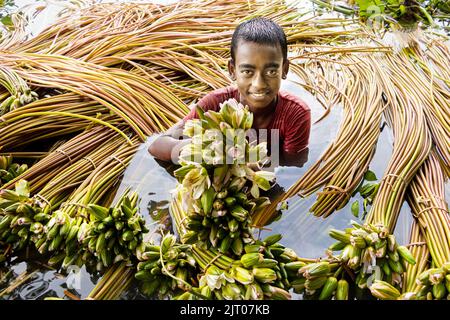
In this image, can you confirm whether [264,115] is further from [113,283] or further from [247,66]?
[113,283]

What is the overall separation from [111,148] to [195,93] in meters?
0.36

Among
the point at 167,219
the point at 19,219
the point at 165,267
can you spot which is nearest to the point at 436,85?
the point at 167,219

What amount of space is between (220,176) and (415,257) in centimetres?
46

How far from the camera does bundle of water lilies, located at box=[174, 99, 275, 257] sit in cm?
110

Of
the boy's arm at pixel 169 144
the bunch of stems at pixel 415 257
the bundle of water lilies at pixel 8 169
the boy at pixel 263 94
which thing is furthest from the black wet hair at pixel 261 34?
the bundle of water lilies at pixel 8 169

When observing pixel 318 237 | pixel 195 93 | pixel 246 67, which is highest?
pixel 246 67

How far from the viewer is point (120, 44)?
2.02 meters

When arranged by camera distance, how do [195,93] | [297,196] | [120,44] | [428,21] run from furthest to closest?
[428,21] < [120,44] < [195,93] < [297,196]

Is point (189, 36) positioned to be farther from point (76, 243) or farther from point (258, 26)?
point (76, 243)

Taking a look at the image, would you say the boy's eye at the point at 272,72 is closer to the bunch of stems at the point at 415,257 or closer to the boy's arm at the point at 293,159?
the boy's arm at the point at 293,159

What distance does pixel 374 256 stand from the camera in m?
1.12

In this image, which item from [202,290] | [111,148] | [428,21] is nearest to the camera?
[202,290]

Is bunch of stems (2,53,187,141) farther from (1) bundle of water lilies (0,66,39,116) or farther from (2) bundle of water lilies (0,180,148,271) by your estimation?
(2) bundle of water lilies (0,180,148,271)

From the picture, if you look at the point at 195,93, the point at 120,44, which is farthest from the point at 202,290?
the point at 120,44
